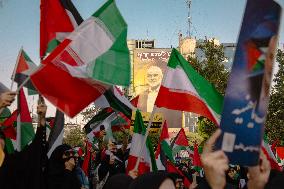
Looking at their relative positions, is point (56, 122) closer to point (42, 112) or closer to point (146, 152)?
point (42, 112)

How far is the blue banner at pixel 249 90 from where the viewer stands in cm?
191

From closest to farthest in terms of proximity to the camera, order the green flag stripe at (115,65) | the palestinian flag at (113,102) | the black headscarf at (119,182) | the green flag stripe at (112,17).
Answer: the black headscarf at (119,182) < the green flag stripe at (115,65) < the green flag stripe at (112,17) < the palestinian flag at (113,102)

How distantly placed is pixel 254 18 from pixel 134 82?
74.5m

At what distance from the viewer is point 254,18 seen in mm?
1893

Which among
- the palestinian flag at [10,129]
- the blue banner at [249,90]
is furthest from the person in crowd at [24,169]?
the palestinian flag at [10,129]

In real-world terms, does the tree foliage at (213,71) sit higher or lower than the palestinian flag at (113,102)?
higher

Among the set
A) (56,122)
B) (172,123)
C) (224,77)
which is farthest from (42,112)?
(172,123)

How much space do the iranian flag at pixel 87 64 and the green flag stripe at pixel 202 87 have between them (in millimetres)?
790

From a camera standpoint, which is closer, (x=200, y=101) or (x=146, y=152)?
(x=200, y=101)

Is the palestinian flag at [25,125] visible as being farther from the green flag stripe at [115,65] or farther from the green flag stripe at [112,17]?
the green flag stripe at [112,17]

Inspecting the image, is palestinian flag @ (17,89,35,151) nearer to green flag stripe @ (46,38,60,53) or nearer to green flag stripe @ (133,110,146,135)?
green flag stripe @ (46,38,60,53)

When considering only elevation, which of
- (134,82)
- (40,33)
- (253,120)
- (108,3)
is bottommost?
(253,120)

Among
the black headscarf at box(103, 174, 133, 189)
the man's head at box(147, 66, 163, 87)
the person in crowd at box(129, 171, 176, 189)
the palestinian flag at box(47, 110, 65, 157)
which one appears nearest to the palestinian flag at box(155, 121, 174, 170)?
the palestinian flag at box(47, 110, 65, 157)

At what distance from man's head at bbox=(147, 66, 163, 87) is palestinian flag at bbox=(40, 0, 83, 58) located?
66.4 metres
